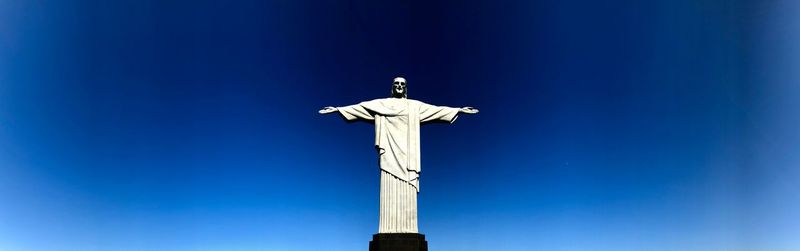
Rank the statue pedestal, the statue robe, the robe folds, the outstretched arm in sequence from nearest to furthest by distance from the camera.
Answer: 1. the statue pedestal
2. the statue robe
3. the robe folds
4. the outstretched arm

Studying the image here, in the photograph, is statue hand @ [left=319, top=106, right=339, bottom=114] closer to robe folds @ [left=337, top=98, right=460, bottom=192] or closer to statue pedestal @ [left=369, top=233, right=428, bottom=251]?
robe folds @ [left=337, top=98, right=460, bottom=192]

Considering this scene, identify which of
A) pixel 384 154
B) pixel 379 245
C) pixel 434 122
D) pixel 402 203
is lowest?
pixel 379 245

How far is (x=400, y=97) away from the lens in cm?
1556

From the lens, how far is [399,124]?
15.2m

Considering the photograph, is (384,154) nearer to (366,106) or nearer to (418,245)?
(366,106)

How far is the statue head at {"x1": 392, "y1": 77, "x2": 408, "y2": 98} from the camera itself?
1548 cm

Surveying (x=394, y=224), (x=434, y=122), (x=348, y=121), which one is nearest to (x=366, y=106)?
(x=348, y=121)

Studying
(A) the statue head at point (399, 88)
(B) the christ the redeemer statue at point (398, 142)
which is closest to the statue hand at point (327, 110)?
(B) the christ the redeemer statue at point (398, 142)

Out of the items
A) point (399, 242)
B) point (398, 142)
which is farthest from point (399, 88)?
point (399, 242)

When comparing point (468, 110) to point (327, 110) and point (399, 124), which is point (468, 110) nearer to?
point (399, 124)

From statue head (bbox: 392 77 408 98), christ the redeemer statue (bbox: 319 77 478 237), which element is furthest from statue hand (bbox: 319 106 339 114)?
statue head (bbox: 392 77 408 98)

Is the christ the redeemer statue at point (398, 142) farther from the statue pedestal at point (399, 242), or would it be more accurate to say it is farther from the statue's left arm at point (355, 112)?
the statue pedestal at point (399, 242)

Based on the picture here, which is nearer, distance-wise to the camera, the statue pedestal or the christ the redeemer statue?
the statue pedestal

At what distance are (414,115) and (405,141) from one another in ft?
2.24
